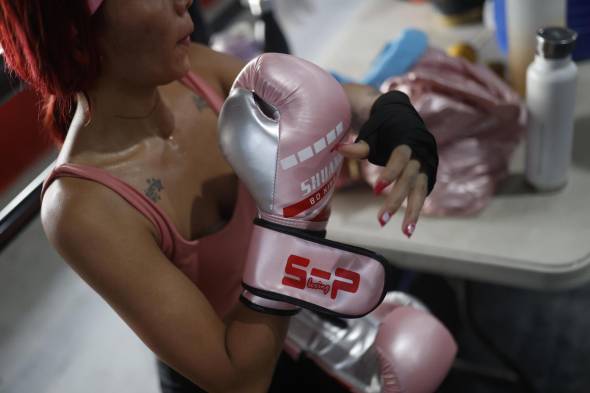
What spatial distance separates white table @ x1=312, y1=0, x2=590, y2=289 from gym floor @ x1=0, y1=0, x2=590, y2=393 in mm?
244

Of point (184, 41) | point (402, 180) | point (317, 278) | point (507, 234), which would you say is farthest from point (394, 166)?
point (507, 234)

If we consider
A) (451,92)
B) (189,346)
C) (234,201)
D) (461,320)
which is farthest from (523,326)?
(189,346)

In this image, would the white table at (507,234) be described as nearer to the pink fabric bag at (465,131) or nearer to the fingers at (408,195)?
the pink fabric bag at (465,131)

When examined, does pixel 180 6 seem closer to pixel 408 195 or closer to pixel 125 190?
pixel 125 190

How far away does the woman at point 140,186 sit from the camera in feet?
2.32

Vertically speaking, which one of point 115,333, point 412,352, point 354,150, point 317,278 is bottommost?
point 115,333

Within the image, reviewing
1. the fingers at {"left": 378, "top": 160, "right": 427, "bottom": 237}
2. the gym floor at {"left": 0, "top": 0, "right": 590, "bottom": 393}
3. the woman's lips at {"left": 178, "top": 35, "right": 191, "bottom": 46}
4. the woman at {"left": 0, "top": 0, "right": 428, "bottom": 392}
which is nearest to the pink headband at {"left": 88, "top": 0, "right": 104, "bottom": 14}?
the woman at {"left": 0, "top": 0, "right": 428, "bottom": 392}

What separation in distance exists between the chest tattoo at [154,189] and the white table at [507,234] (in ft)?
1.19

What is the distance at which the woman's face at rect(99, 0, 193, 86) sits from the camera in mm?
707

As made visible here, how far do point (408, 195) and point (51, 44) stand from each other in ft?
1.34

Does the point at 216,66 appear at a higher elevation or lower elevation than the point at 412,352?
higher

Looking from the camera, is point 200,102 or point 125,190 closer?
point 125,190

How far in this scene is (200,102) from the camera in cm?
97

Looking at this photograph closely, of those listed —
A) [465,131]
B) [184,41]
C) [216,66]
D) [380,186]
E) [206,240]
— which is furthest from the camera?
[465,131]
